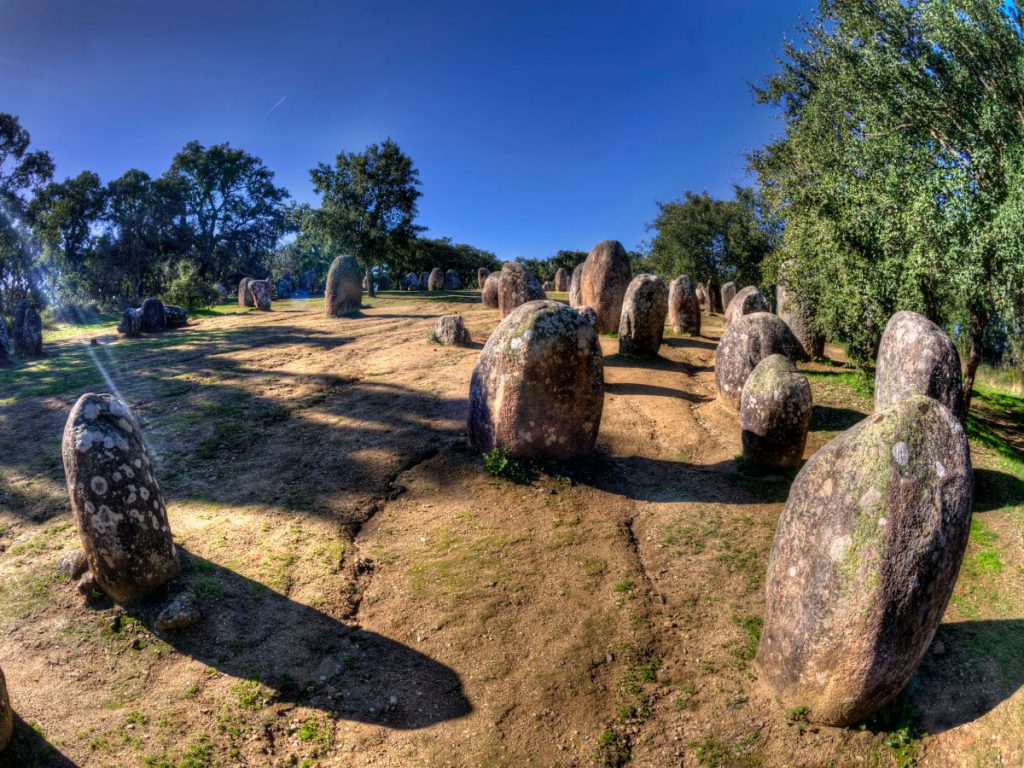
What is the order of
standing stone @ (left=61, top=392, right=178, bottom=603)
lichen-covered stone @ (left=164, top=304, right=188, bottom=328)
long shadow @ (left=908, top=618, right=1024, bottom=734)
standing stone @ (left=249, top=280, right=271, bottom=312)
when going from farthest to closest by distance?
standing stone @ (left=249, top=280, right=271, bottom=312) < lichen-covered stone @ (left=164, top=304, right=188, bottom=328) < standing stone @ (left=61, top=392, right=178, bottom=603) < long shadow @ (left=908, top=618, right=1024, bottom=734)

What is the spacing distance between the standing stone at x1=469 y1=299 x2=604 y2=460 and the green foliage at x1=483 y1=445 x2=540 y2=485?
0.10 metres

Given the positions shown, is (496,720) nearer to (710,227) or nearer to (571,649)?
(571,649)

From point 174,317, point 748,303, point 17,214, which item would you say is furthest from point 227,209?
point 748,303

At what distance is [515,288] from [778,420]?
12.6 metres

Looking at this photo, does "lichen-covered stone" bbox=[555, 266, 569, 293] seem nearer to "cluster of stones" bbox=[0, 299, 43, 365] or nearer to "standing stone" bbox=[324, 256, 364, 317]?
"standing stone" bbox=[324, 256, 364, 317]

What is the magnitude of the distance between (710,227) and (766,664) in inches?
1337

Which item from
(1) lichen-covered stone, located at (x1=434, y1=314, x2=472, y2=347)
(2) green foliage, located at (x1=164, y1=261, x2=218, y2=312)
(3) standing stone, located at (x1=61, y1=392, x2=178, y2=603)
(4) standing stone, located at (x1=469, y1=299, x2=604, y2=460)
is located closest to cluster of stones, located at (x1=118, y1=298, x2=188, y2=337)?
(2) green foliage, located at (x1=164, y1=261, x2=218, y2=312)

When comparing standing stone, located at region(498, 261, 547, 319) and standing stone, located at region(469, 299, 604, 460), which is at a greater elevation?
standing stone, located at region(498, 261, 547, 319)

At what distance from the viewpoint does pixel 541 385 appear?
9305 mm

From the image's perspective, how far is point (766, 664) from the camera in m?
5.60

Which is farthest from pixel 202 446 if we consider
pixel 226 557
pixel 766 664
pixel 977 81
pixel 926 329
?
pixel 977 81

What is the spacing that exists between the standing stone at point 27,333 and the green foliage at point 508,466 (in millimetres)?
17273

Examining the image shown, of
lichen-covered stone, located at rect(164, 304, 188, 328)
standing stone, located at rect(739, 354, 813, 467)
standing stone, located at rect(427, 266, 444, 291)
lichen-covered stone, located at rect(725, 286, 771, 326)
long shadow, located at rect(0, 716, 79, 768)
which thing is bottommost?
long shadow, located at rect(0, 716, 79, 768)

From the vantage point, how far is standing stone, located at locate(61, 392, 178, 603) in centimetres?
625
